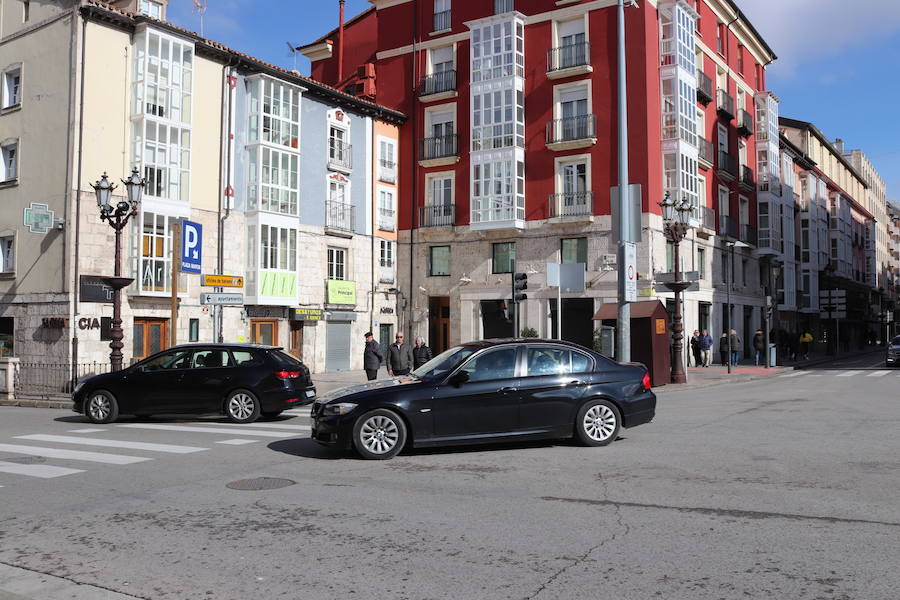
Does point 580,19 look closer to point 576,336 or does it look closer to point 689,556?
point 576,336

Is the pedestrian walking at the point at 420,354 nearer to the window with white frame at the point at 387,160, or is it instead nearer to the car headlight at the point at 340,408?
the car headlight at the point at 340,408

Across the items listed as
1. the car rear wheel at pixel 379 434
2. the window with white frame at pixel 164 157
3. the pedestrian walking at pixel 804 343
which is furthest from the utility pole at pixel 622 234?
the pedestrian walking at pixel 804 343

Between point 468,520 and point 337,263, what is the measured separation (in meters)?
27.3

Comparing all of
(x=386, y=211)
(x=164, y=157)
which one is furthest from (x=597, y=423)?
(x=386, y=211)

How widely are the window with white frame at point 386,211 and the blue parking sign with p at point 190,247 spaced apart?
51.2ft

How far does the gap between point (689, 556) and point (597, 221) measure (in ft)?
89.2

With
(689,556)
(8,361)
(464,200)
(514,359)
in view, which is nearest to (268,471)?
(514,359)

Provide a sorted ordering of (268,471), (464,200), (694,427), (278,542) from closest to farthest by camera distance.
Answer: (278,542), (268,471), (694,427), (464,200)

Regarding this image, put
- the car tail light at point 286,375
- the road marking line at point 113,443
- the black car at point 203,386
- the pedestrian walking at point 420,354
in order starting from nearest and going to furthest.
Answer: the road marking line at point 113,443 → the black car at point 203,386 → the car tail light at point 286,375 → the pedestrian walking at point 420,354

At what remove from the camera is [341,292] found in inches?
1270

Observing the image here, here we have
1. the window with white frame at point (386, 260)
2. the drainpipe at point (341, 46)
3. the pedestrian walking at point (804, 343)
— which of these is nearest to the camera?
the window with white frame at point (386, 260)

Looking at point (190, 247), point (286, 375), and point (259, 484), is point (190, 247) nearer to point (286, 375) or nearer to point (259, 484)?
point (286, 375)

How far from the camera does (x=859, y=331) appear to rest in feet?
225

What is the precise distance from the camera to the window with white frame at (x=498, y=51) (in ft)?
108
